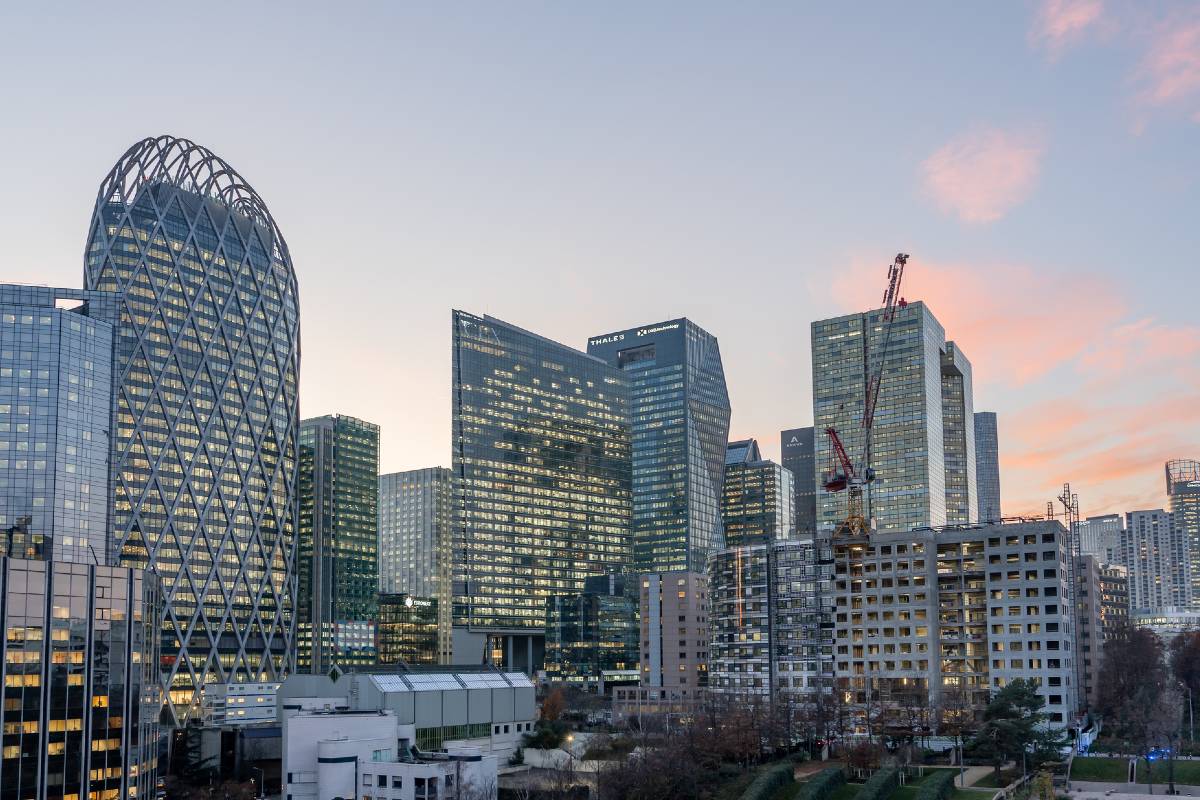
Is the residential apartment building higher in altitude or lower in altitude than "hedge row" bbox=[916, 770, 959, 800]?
higher

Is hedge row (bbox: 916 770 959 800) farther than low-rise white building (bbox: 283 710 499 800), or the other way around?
low-rise white building (bbox: 283 710 499 800)

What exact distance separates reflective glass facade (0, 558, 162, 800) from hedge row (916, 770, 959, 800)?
259 feet

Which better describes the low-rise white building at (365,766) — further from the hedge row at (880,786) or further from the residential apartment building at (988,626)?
the residential apartment building at (988,626)

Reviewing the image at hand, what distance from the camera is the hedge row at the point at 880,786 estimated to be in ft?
396

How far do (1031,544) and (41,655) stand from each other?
142 metres

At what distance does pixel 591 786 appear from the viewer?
142 meters

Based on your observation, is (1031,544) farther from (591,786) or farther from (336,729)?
(336,729)

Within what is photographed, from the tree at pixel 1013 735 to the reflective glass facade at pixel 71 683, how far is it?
9181 cm

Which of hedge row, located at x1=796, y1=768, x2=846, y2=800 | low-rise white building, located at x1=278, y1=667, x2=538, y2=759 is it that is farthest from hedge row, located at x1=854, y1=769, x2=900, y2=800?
Result: low-rise white building, located at x1=278, y1=667, x2=538, y2=759

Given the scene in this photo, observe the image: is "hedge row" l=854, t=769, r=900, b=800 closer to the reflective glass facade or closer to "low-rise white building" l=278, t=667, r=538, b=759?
"low-rise white building" l=278, t=667, r=538, b=759

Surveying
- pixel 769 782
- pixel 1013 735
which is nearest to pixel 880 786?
pixel 769 782

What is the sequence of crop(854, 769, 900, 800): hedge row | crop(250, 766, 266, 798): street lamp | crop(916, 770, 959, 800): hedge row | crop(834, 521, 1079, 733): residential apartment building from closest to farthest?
1. crop(916, 770, 959, 800): hedge row
2. crop(854, 769, 900, 800): hedge row
3. crop(250, 766, 266, 798): street lamp
4. crop(834, 521, 1079, 733): residential apartment building

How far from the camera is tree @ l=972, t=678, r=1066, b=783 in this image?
439 feet

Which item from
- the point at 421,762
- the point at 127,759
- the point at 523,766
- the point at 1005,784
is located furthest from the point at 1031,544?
the point at 127,759
